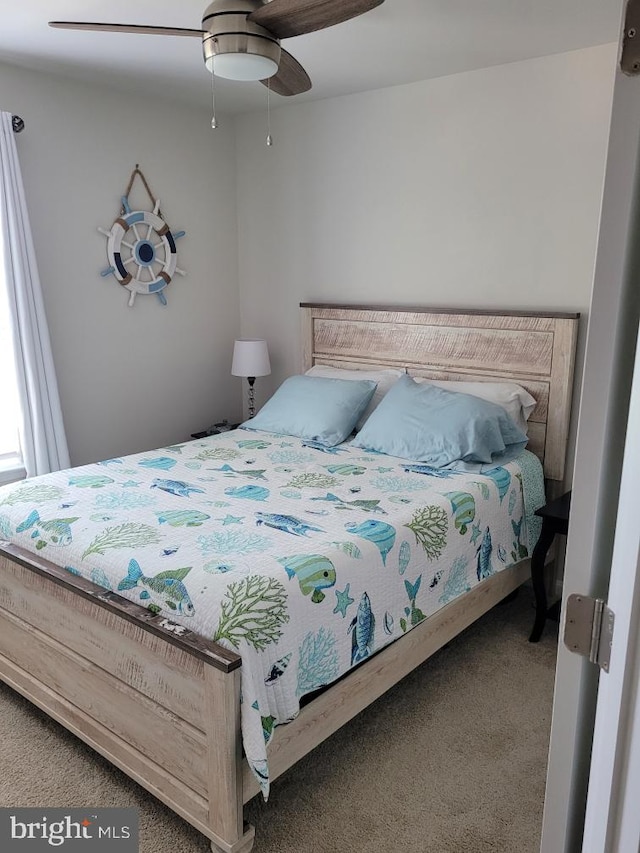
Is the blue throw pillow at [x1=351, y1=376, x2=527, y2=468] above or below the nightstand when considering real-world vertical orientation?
above

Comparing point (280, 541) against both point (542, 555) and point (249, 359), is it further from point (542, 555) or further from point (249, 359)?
point (249, 359)

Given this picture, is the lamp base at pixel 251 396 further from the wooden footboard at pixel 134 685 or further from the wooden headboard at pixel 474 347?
the wooden footboard at pixel 134 685

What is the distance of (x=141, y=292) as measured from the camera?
393 cm

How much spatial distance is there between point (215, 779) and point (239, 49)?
80.5 inches

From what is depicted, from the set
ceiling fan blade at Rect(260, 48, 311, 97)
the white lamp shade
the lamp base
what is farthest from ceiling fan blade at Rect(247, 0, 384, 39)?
the lamp base

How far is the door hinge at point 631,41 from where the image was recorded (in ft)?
2.76

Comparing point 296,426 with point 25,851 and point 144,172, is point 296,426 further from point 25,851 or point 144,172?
point 25,851

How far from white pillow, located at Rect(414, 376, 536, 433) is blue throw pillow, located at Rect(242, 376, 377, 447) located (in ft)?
1.78

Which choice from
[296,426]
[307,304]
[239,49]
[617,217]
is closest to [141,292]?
[307,304]

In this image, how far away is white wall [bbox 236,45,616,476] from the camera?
306 cm

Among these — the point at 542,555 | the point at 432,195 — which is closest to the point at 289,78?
the point at 432,195

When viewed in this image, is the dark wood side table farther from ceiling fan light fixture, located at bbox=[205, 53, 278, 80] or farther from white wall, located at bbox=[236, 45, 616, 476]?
ceiling fan light fixture, located at bbox=[205, 53, 278, 80]

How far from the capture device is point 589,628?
957 mm

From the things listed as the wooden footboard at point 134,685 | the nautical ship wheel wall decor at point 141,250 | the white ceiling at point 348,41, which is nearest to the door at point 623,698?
the wooden footboard at point 134,685
